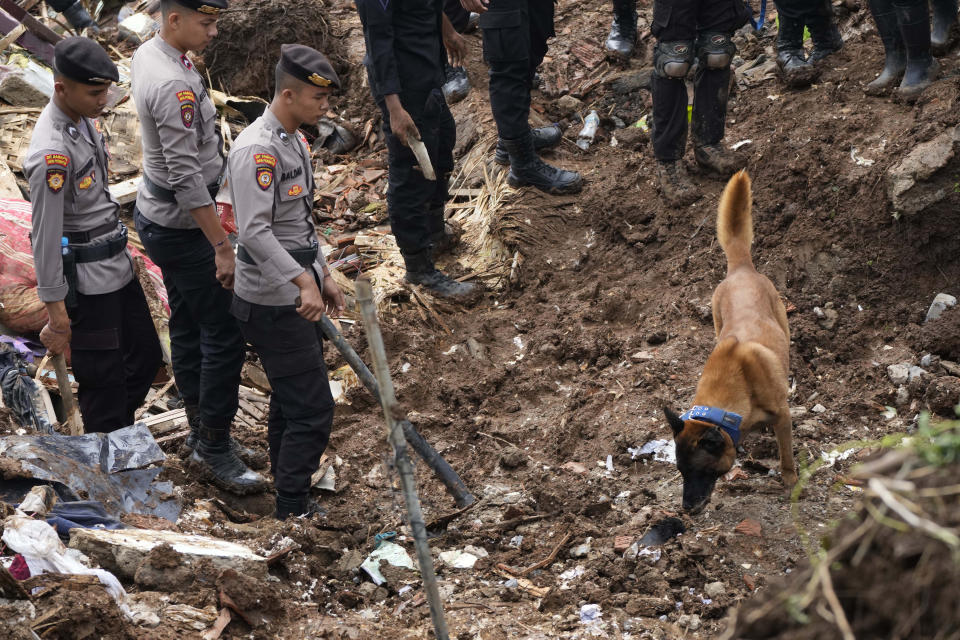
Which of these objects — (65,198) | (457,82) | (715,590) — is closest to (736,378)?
(715,590)

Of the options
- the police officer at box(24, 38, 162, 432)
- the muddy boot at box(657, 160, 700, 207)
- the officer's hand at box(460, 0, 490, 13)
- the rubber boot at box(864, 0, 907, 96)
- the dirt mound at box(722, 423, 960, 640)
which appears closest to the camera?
the dirt mound at box(722, 423, 960, 640)

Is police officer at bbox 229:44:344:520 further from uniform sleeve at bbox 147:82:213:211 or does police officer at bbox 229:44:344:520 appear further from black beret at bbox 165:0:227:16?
black beret at bbox 165:0:227:16

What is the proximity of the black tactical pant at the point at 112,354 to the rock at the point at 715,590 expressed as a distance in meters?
3.27

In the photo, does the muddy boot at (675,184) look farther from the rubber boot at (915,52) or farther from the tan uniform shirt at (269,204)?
the tan uniform shirt at (269,204)

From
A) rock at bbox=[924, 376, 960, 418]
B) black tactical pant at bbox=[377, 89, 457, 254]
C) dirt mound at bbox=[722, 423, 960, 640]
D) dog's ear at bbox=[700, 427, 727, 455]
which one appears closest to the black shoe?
black tactical pant at bbox=[377, 89, 457, 254]

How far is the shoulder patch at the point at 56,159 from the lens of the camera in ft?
13.6

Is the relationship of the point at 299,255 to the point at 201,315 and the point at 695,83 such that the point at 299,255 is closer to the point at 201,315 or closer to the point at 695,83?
the point at 201,315

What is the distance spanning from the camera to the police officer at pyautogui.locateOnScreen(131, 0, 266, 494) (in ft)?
14.4

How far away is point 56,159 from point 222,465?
6.52 ft

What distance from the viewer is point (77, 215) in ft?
14.7

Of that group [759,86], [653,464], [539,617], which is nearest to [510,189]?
[759,86]

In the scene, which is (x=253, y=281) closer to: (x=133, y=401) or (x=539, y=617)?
(x=133, y=401)

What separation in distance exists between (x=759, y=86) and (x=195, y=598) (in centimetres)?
612

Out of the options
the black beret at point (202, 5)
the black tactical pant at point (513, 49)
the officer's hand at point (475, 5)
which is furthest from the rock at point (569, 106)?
the black beret at point (202, 5)
